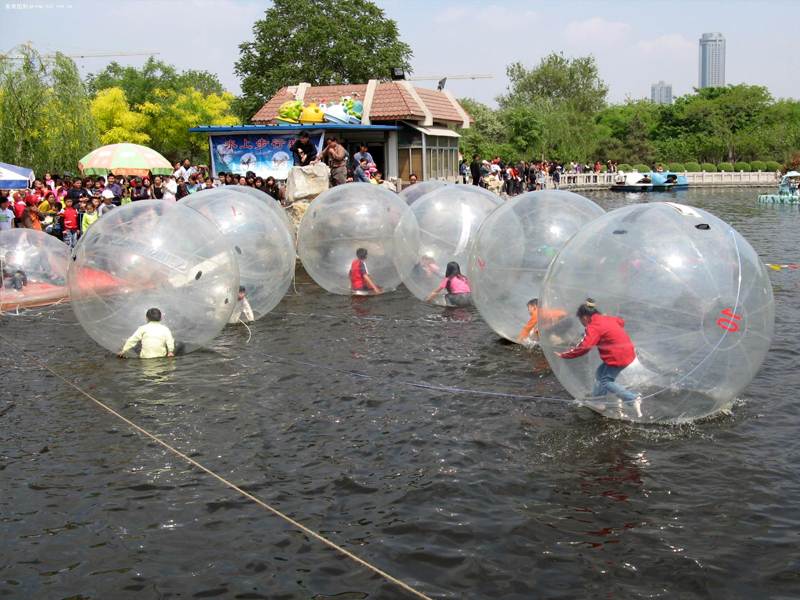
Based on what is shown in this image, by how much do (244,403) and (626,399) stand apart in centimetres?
365

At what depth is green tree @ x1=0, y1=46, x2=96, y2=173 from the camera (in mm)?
26797

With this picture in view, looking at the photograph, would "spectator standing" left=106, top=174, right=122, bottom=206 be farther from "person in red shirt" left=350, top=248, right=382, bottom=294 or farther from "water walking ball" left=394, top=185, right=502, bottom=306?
"water walking ball" left=394, top=185, right=502, bottom=306

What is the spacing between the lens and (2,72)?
2697 centimetres

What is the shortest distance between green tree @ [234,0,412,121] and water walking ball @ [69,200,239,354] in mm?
40650

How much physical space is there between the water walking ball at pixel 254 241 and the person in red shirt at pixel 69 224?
6985mm

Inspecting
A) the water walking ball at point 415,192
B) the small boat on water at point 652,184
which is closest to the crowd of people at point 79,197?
the water walking ball at point 415,192

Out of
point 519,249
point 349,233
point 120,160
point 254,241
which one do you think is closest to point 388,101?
point 120,160

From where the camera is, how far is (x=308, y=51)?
48562mm

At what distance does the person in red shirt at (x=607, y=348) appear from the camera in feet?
19.4

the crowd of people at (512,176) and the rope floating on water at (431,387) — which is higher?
the crowd of people at (512,176)

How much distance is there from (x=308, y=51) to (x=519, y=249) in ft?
141

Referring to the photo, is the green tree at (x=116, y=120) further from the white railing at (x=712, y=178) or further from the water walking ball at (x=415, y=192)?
the water walking ball at (x=415, y=192)

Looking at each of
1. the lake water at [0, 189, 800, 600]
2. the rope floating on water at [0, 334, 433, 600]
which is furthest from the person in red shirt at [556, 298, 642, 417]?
the rope floating on water at [0, 334, 433, 600]

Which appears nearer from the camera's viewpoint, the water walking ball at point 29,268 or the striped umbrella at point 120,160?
the water walking ball at point 29,268
